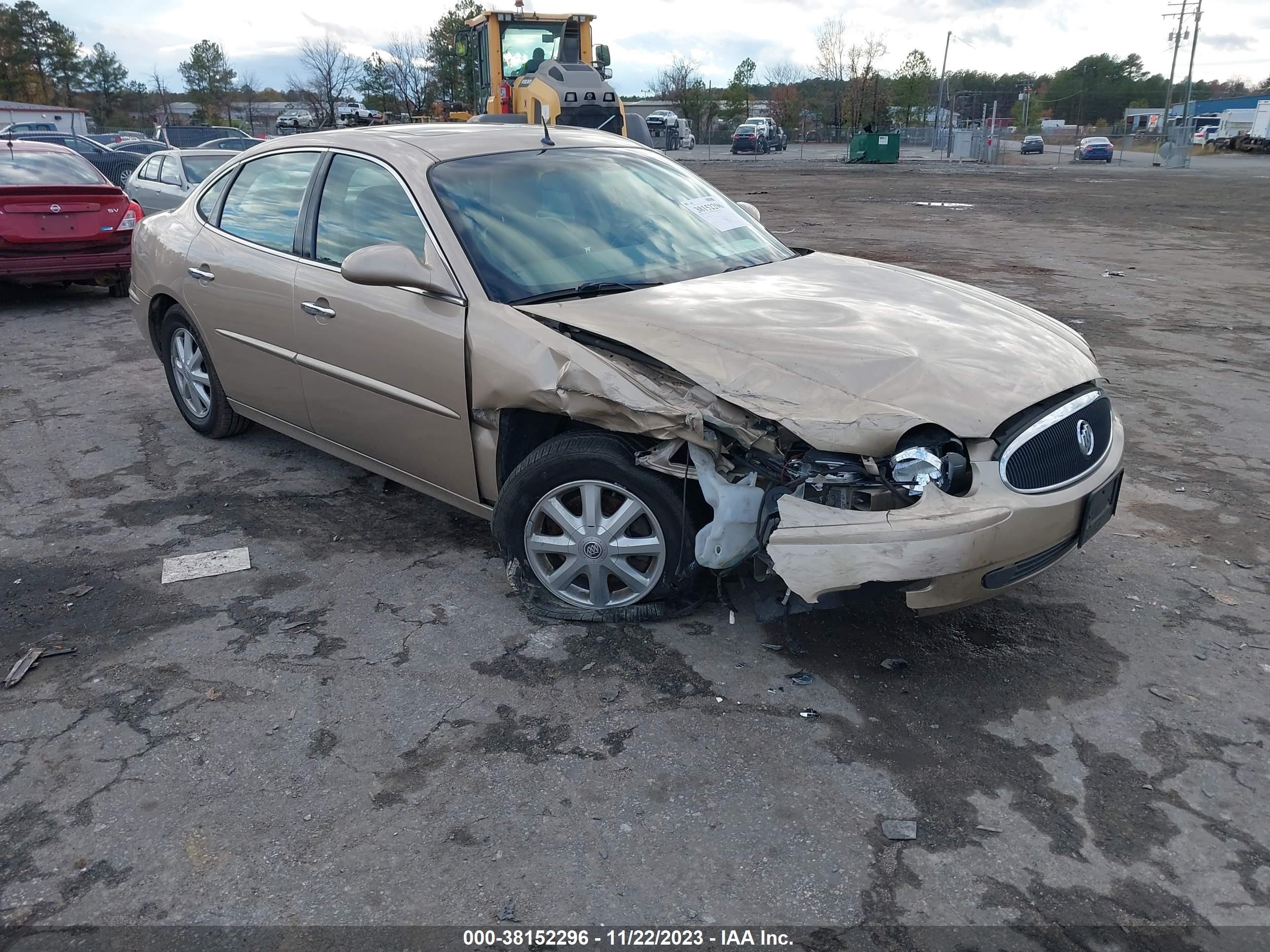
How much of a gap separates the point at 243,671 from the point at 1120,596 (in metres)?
3.40

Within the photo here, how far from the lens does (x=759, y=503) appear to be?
10.3ft

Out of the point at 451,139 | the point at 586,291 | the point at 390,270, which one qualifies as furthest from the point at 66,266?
the point at 586,291

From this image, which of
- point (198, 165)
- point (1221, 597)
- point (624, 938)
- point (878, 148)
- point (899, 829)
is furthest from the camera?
point (878, 148)

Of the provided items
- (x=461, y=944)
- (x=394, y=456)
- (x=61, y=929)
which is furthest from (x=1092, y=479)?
(x=61, y=929)

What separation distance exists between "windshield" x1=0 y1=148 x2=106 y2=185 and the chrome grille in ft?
33.3

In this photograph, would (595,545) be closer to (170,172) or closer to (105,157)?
(170,172)

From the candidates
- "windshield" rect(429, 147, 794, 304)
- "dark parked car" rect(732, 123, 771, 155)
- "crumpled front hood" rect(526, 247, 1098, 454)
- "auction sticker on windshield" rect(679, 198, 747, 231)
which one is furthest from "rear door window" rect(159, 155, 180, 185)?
"dark parked car" rect(732, 123, 771, 155)

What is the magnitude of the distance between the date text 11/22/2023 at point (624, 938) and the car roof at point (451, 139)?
306cm

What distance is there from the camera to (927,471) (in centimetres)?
292

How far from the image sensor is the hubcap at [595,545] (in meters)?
3.41

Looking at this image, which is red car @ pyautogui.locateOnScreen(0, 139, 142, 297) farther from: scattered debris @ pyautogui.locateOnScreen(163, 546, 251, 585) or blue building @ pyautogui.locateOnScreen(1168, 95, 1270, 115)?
blue building @ pyautogui.locateOnScreen(1168, 95, 1270, 115)

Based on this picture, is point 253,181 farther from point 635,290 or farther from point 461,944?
point 461,944

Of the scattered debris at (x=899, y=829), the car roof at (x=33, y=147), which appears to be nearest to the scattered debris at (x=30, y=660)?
the scattered debris at (x=899, y=829)

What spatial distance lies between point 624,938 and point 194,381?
4.54 m
